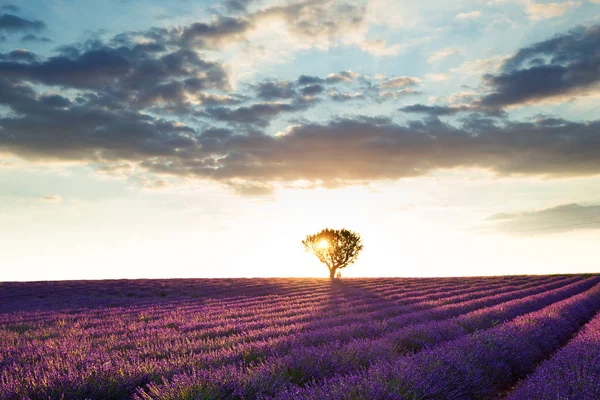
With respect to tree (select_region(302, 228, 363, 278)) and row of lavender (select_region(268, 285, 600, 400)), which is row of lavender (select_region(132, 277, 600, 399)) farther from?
tree (select_region(302, 228, 363, 278))

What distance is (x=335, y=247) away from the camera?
148ft

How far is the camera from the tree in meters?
44.9

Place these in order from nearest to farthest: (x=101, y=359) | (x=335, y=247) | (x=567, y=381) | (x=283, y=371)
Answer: (x=567, y=381) → (x=283, y=371) → (x=101, y=359) → (x=335, y=247)

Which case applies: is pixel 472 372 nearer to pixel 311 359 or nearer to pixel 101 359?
pixel 311 359

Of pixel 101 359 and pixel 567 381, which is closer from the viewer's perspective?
pixel 567 381

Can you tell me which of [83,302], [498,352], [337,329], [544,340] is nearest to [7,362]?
[337,329]

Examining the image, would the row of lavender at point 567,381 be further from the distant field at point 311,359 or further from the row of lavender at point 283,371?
the row of lavender at point 283,371

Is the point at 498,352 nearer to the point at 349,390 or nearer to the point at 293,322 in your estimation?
the point at 349,390

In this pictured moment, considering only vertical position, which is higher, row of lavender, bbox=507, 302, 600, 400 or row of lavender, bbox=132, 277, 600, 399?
row of lavender, bbox=132, 277, 600, 399

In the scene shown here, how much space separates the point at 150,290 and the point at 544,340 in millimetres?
19731

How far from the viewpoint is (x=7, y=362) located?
20.1 feet

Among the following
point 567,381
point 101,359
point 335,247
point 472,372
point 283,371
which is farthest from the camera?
point 335,247

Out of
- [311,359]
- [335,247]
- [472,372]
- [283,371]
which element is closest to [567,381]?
[472,372]

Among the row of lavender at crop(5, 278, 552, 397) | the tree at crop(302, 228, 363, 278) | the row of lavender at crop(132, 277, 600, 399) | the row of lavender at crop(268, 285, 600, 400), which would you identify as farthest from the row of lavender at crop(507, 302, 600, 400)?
the tree at crop(302, 228, 363, 278)
